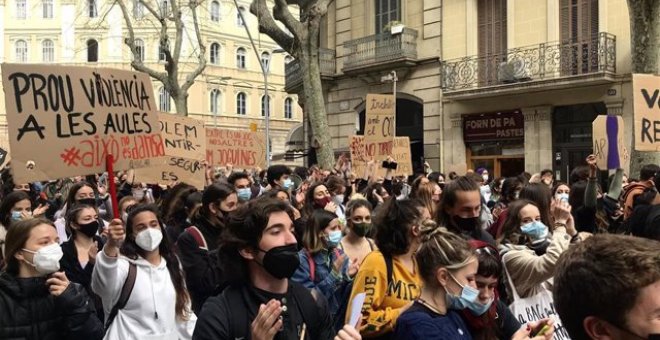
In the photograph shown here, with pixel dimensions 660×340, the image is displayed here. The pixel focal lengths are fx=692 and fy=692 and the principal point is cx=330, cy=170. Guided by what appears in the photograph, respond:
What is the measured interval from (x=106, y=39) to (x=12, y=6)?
972 centimetres

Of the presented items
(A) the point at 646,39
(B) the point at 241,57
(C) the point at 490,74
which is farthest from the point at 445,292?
(B) the point at 241,57

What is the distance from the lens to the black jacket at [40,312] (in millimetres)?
3600

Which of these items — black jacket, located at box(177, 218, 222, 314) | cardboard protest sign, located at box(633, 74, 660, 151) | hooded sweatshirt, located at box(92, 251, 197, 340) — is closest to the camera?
hooded sweatshirt, located at box(92, 251, 197, 340)

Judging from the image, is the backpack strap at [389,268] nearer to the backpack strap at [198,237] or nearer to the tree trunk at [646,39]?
the backpack strap at [198,237]

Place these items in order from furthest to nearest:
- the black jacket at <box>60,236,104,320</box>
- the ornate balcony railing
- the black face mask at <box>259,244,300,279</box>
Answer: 1. the ornate balcony railing
2. the black jacket at <box>60,236,104,320</box>
3. the black face mask at <box>259,244,300,279</box>

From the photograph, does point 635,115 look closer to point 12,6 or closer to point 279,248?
point 279,248

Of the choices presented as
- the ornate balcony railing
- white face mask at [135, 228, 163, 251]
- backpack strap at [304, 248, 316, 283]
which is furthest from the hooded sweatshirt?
the ornate balcony railing

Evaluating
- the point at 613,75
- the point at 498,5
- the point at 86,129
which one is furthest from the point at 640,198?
the point at 498,5

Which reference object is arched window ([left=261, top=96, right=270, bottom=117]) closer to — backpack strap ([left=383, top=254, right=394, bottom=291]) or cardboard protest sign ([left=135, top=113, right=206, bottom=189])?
cardboard protest sign ([left=135, top=113, right=206, bottom=189])

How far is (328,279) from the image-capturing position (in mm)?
4430

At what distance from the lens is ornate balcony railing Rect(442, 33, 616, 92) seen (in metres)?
16.8

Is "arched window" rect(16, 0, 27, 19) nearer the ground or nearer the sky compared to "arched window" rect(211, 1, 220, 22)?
nearer the sky

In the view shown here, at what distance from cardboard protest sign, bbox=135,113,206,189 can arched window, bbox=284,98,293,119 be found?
51.8 metres

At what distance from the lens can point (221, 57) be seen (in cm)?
5794
